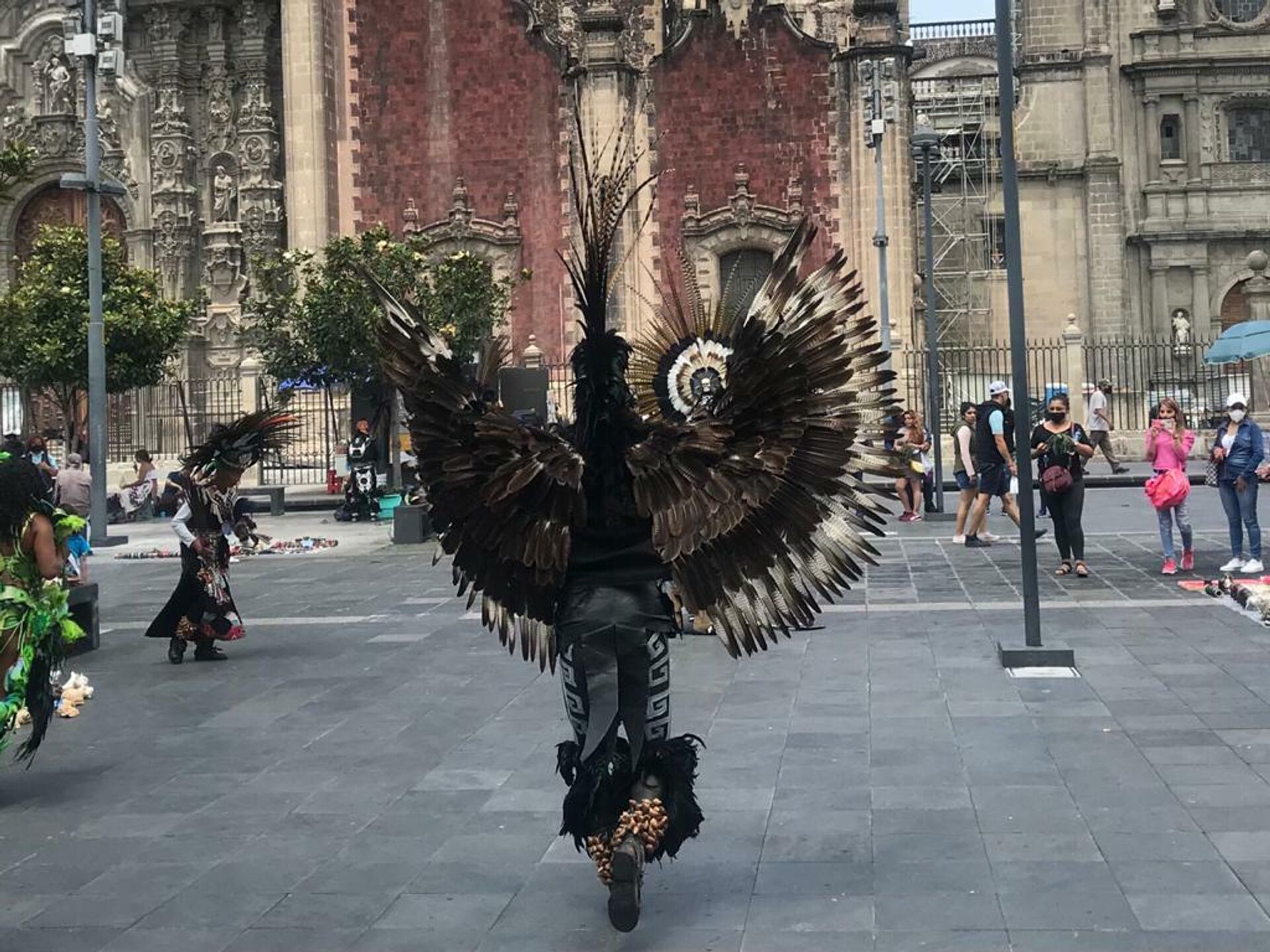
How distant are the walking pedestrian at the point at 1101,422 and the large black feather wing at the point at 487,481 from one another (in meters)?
24.7

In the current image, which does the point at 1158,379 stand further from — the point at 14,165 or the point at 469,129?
the point at 14,165

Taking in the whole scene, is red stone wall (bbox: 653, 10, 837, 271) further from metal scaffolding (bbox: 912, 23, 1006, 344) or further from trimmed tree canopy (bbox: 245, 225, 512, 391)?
metal scaffolding (bbox: 912, 23, 1006, 344)

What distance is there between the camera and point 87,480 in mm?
17859

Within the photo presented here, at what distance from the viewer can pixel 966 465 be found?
Result: 56.8ft

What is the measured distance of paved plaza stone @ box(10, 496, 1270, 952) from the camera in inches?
202

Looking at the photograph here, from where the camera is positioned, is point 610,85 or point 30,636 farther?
point 610,85

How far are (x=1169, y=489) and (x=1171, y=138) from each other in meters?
34.3

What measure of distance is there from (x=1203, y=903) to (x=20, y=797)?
5.31 m

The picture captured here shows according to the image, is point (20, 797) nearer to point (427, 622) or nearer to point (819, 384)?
point (819, 384)

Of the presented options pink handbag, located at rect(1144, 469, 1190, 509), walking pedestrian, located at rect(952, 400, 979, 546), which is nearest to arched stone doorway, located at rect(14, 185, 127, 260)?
walking pedestrian, located at rect(952, 400, 979, 546)

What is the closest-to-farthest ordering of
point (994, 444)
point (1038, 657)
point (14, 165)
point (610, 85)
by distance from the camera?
point (1038, 657) → point (14, 165) → point (994, 444) → point (610, 85)

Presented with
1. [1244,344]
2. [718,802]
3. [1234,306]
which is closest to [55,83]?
[1244,344]

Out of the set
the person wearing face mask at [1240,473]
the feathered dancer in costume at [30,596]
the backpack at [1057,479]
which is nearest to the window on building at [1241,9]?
the person wearing face mask at [1240,473]

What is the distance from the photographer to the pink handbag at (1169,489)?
547 inches
